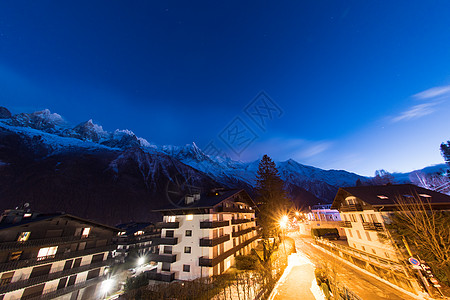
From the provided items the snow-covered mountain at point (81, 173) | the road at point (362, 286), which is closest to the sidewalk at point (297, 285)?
the road at point (362, 286)

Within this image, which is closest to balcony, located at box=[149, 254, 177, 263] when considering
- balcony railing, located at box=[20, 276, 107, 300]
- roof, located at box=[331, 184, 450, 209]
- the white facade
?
the white facade

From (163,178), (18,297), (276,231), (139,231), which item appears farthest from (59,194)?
(276,231)

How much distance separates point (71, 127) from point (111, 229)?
21279cm

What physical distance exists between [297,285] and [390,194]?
74.6 ft

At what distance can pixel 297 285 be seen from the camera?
1844cm

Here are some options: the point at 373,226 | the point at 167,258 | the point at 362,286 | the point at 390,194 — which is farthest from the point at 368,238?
the point at 167,258

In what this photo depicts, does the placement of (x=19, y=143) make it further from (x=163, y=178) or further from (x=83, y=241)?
(x=83, y=241)

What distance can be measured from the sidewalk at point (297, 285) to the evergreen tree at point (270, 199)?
11.7 metres

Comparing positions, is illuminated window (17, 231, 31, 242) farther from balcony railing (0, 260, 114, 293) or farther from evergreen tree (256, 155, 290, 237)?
evergreen tree (256, 155, 290, 237)

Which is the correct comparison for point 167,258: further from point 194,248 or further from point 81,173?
point 81,173

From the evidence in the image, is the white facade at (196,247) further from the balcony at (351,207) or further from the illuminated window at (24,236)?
the balcony at (351,207)

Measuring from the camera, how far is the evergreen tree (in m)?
36.8

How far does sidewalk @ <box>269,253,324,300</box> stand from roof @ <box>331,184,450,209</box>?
14.5 meters

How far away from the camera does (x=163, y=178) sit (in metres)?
134
